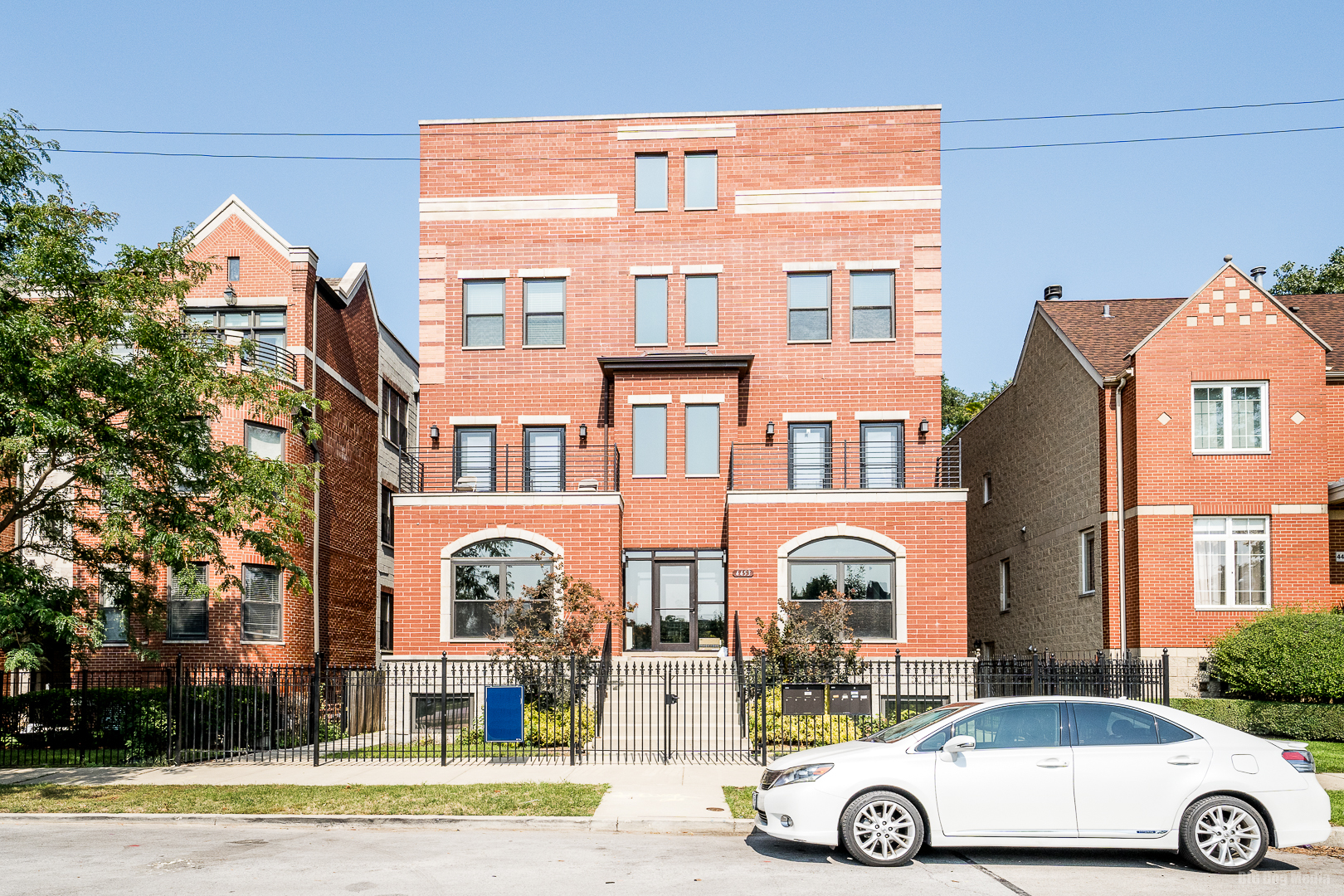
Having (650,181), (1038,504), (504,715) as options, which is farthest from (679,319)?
(504,715)

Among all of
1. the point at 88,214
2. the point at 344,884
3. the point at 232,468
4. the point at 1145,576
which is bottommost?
the point at 344,884

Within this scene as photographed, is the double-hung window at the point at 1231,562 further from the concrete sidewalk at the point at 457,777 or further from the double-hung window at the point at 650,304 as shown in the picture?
the double-hung window at the point at 650,304

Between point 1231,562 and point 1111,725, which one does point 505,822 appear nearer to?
point 1111,725

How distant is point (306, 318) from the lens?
81.6 feet

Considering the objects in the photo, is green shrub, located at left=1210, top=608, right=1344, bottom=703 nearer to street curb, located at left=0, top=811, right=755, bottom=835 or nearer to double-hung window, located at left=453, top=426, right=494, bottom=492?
street curb, located at left=0, top=811, right=755, bottom=835

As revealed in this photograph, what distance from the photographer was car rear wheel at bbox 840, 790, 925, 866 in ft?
32.8

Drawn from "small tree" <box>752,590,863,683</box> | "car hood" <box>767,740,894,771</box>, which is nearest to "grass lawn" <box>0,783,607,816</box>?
"car hood" <box>767,740,894,771</box>

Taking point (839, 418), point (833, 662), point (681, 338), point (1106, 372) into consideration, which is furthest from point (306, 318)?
point (1106, 372)

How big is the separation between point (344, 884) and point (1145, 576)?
17.7m

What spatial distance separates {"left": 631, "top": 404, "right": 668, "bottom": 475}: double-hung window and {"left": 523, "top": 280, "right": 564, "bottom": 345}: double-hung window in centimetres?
270

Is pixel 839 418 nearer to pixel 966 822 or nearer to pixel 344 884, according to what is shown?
pixel 966 822

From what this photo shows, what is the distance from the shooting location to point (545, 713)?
18.5m

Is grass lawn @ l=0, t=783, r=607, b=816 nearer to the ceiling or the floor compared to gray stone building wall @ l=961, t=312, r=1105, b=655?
nearer to the floor

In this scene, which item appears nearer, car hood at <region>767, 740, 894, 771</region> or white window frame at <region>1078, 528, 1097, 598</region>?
car hood at <region>767, 740, 894, 771</region>
